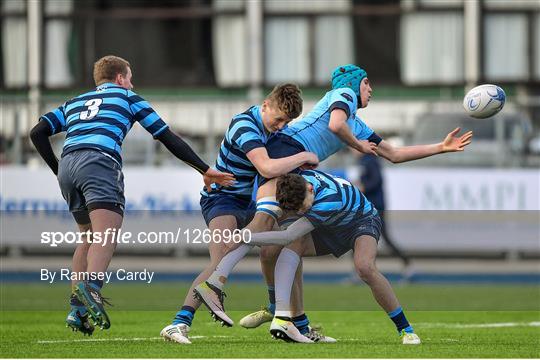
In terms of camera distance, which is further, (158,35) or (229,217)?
(158,35)

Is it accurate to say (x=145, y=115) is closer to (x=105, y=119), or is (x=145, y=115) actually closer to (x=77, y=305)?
(x=105, y=119)

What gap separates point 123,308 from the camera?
15.1 m

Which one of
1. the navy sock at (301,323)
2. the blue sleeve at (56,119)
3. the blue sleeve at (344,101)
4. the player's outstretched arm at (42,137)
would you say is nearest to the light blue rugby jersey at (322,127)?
the blue sleeve at (344,101)

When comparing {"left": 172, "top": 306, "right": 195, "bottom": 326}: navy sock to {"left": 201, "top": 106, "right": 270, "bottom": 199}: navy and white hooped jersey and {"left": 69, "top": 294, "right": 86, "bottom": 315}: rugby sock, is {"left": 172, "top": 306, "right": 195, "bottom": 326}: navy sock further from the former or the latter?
{"left": 201, "top": 106, "right": 270, "bottom": 199}: navy and white hooped jersey

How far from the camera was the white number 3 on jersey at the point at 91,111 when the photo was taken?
9.99m

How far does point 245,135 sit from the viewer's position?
32.8ft

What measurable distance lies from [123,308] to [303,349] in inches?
233

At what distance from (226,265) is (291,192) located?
0.71m

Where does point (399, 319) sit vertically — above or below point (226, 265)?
below

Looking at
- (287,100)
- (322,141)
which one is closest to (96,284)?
(287,100)

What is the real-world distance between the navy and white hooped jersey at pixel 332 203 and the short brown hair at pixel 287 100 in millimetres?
488

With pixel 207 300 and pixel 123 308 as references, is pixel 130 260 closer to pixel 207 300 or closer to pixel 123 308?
pixel 123 308

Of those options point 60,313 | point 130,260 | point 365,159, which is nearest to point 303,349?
point 60,313

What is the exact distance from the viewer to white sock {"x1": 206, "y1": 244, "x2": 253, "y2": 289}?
9680mm
